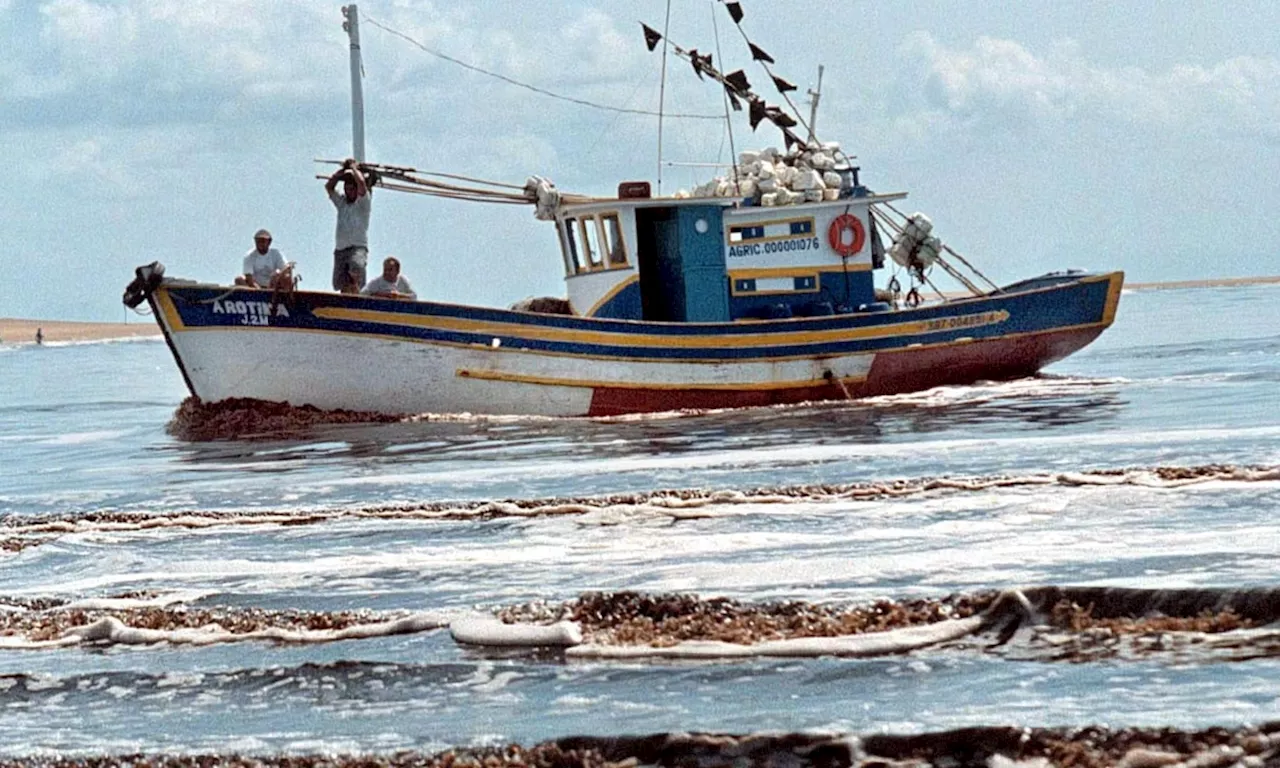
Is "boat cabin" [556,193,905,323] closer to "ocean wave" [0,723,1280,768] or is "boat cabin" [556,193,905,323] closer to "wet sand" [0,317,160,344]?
"ocean wave" [0,723,1280,768]

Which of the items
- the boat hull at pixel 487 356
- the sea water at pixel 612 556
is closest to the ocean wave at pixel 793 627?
the sea water at pixel 612 556

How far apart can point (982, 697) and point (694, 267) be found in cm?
1515

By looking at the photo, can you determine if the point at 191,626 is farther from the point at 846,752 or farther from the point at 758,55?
the point at 758,55

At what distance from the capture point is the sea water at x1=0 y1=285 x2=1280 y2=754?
5316 mm

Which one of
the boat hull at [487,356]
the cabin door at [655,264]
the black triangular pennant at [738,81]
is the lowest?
the boat hull at [487,356]

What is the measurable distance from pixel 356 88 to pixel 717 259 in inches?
209

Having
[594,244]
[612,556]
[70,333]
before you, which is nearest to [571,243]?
[594,244]

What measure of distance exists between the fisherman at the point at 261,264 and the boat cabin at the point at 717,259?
3.62m

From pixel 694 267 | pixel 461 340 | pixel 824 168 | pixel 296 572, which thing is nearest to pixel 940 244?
pixel 824 168

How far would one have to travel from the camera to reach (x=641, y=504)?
10.7 m

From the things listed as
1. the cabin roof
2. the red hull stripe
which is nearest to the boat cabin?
the cabin roof

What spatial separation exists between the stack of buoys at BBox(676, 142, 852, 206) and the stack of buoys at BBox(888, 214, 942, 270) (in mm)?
1253

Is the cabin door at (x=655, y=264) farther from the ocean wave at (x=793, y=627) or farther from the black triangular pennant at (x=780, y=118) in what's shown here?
the ocean wave at (x=793, y=627)

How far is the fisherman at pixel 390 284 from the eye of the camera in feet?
61.4
